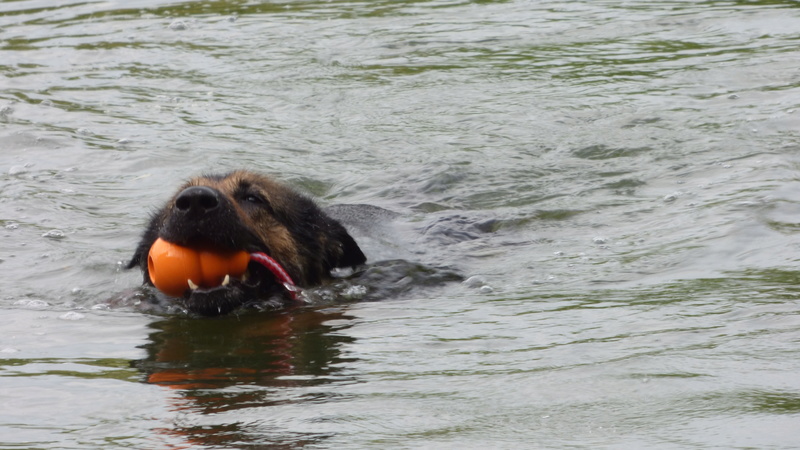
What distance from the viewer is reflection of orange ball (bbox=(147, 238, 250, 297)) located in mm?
5824

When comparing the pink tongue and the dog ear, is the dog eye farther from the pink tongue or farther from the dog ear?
the dog ear

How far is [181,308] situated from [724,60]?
6996 mm

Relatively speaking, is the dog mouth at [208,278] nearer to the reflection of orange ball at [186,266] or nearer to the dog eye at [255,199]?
the reflection of orange ball at [186,266]

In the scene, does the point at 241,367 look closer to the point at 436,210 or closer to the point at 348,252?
the point at 348,252

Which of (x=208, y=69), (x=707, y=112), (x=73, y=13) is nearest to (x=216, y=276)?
(x=707, y=112)

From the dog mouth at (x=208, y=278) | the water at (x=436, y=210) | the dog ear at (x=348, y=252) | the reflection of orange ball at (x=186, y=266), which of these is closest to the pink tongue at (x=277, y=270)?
the dog mouth at (x=208, y=278)

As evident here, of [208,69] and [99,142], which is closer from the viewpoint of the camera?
[99,142]

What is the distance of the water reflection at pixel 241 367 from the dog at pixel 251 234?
0.19m

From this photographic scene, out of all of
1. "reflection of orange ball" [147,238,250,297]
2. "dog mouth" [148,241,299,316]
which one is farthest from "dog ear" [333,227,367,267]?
"reflection of orange ball" [147,238,250,297]

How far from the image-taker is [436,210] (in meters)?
8.55

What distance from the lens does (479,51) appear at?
1215 centimetres

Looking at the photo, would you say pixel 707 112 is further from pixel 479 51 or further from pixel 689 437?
pixel 689 437

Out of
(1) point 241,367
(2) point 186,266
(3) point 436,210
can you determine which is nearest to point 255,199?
(2) point 186,266

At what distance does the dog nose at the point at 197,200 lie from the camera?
5.72 meters
